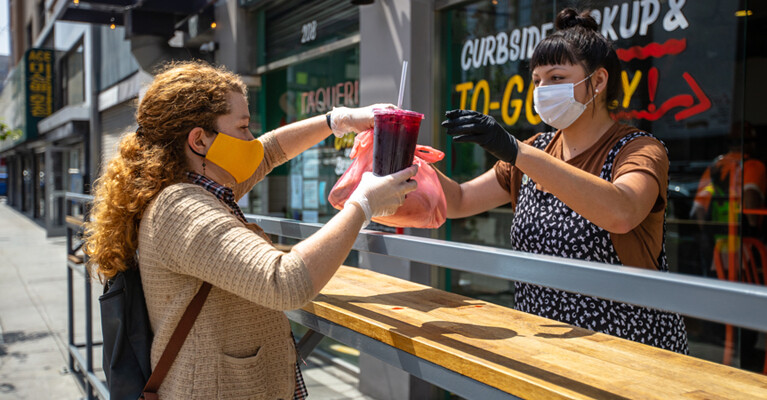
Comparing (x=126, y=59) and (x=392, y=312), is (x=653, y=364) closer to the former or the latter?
(x=392, y=312)

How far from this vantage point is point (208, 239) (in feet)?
4.73

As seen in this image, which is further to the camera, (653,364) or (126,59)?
(126,59)

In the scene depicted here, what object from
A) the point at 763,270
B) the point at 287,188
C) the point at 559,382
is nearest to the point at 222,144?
the point at 559,382

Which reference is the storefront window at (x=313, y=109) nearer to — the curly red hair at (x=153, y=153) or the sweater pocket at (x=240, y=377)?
the curly red hair at (x=153, y=153)

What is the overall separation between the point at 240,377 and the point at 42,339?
238 inches

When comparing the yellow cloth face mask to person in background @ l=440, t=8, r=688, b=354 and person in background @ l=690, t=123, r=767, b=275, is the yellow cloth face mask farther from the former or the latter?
person in background @ l=690, t=123, r=767, b=275

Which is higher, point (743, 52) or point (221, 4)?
point (221, 4)

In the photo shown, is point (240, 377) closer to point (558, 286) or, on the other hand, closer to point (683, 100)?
point (558, 286)

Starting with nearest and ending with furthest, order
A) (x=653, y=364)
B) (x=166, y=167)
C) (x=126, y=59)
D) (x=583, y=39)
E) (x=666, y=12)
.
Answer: (x=653, y=364) → (x=166, y=167) → (x=583, y=39) → (x=666, y=12) → (x=126, y=59)

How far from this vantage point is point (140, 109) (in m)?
1.70

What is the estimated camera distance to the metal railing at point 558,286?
84 cm

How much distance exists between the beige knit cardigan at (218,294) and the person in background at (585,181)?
0.61 m

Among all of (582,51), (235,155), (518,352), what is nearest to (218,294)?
(235,155)

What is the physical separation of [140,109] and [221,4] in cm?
592
